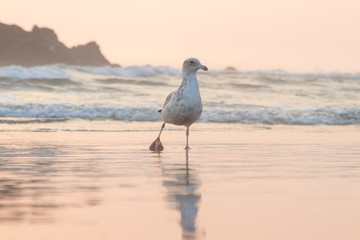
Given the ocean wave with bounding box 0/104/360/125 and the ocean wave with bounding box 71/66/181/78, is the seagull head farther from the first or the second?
the ocean wave with bounding box 71/66/181/78

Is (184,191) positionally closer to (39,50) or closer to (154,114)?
(154,114)

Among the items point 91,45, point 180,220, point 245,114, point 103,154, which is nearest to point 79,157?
point 103,154

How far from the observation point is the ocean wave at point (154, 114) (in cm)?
1569

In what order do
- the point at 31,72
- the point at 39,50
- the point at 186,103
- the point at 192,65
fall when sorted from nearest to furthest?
the point at 186,103 → the point at 192,65 → the point at 31,72 → the point at 39,50

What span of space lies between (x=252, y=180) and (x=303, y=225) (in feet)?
6.26

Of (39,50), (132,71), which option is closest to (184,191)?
(132,71)

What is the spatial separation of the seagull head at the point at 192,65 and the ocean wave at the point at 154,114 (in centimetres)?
641

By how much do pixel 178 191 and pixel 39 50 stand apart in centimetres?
7152

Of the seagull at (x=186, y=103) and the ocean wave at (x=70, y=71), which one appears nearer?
the seagull at (x=186, y=103)

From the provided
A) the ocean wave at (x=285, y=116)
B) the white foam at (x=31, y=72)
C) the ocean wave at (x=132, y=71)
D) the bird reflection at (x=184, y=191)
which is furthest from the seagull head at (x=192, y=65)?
the ocean wave at (x=132, y=71)

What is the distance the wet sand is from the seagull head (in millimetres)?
1074

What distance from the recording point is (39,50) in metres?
74.4

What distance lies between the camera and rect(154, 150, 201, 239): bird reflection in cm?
387

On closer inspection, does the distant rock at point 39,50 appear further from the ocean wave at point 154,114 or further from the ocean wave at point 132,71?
the ocean wave at point 154,114
